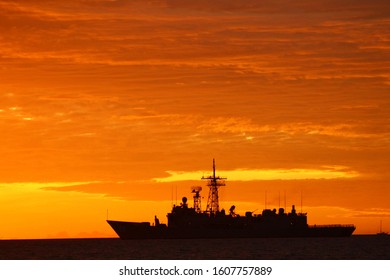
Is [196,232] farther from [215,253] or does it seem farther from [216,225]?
[215,253]

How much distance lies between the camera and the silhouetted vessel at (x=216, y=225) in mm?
176250

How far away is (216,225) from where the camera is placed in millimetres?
179875

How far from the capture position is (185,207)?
577 ft

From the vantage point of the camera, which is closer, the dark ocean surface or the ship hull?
the dark ocean surface

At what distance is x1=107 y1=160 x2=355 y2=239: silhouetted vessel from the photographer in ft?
578

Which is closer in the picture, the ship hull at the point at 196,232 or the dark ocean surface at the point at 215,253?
the dark ocean surface at the point at 215,253

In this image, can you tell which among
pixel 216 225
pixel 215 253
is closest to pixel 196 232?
pixel 216 225

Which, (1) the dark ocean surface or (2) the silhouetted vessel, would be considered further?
(2) the silhouetted vessel

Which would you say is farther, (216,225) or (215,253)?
(216,225)
